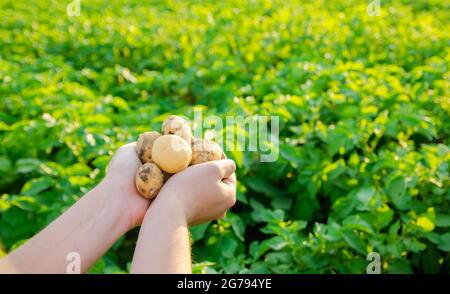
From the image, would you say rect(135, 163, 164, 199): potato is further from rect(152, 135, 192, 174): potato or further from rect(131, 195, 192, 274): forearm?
rect(131, 195, 192, 274): forearm

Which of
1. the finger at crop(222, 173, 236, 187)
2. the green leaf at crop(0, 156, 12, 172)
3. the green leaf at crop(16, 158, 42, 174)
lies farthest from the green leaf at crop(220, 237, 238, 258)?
the green leaf at crop(0, 156, 12, 172)

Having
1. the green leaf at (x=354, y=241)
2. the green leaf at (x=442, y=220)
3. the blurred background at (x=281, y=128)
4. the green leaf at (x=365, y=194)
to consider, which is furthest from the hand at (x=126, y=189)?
the green leaf at (x=442, y=220)

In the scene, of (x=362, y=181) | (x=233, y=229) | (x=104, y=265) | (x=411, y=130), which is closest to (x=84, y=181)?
(x=104, y=265)

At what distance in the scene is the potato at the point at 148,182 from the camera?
1.66 m

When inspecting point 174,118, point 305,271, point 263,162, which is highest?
point 174,118

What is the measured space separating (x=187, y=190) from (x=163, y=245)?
28 centimetres

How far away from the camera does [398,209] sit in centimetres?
253

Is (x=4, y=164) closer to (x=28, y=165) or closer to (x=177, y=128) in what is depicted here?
(x=28, y=165)

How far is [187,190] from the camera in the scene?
5.26 ft

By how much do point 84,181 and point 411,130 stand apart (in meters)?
→ 1.66

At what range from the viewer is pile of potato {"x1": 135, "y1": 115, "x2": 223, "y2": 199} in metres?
1.67
